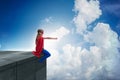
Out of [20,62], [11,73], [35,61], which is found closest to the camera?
[11,73]

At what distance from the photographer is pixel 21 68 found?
36.3ft

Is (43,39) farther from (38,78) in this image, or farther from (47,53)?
(38,78)

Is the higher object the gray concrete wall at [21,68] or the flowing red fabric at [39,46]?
the flowing red fabric at [39,46]

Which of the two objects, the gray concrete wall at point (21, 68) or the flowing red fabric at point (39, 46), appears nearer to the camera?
the gray concrete wall at point (21, 68)

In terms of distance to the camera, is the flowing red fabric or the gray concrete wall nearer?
the gray concrete wall

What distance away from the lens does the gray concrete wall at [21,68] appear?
9.60 m

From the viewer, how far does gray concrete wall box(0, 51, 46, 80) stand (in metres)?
9.60

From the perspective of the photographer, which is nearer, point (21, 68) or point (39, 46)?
point (21, 68)

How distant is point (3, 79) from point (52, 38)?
4.34 metres

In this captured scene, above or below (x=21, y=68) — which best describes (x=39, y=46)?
above

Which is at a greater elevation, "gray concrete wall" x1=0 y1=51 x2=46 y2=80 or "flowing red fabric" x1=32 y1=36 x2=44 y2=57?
"flowing red fabric" x1=32 y1=36 x2=44 y2=57

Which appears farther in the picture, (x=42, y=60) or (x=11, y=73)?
(x=42, y=60)

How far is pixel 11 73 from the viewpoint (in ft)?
32.9

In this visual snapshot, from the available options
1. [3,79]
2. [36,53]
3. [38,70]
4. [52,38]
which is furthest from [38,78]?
[3,79]
